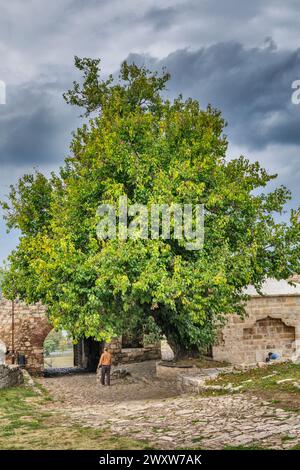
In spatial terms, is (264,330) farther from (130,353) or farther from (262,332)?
(130,353)

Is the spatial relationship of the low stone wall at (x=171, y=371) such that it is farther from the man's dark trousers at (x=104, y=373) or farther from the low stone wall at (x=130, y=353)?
the low stone wall at (x=130, y=353)

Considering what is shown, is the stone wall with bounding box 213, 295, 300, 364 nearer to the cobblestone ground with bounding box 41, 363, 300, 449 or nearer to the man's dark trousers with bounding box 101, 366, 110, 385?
the man's dark trousers with bounding box 101, 366, 110, 385

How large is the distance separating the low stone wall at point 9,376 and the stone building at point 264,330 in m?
8.46

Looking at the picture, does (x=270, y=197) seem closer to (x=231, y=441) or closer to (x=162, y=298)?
(x=162, y=298)

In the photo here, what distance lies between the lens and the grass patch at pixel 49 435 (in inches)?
263

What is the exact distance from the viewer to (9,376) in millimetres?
16047

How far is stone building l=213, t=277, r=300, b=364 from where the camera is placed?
2050 cm

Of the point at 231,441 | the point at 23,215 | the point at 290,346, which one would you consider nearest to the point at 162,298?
the point at 231,441

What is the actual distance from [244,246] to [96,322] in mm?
5246

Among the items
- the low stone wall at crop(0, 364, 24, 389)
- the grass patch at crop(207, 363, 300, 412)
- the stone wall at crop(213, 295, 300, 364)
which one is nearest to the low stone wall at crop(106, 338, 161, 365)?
the stone wall at crop(213, 295, 300, 364)

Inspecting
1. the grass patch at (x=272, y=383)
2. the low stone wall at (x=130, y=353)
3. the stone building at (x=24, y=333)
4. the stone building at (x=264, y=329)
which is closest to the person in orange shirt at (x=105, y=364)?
the stone building at (x=264, y=329)

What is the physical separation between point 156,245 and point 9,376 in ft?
25.4

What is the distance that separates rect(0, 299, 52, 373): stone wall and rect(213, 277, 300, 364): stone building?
978 centimetres

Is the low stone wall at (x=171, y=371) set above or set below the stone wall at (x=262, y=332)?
below
